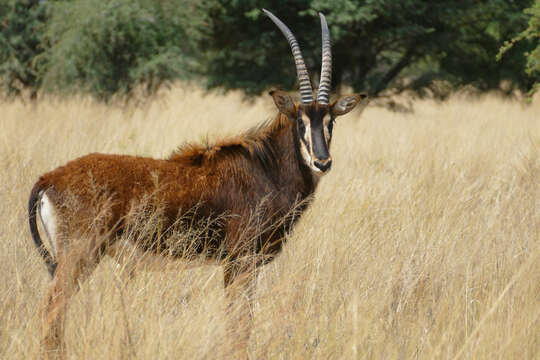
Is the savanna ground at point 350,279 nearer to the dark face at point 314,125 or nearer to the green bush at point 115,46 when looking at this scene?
the dark face at point 314,125

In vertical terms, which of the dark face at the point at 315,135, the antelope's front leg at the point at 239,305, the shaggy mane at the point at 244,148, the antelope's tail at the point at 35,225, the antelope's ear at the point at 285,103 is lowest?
the antelope's front leg at the point at 239,305

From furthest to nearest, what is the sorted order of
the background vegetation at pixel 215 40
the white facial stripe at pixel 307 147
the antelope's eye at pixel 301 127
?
the background vegetation at pixel 215 40 < the antelope's eye at pixel 301 127 < the white facial stripe at pixel 307 147

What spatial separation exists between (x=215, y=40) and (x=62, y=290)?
35.1 ft

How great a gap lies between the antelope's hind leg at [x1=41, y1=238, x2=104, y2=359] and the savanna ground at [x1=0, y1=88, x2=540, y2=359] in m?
0.06

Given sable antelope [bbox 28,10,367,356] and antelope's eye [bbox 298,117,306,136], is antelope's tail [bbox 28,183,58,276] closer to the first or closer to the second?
sable antelope [bbox 28,10,367,356]

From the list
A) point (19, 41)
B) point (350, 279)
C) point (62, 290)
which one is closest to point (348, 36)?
point (19, 41)

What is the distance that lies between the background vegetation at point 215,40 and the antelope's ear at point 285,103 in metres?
6.87

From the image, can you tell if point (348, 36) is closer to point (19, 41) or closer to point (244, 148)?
point (19, 41)

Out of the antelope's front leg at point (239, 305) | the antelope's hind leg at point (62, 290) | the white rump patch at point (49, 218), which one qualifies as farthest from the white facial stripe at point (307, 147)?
the white rump patch at point (49, 218)

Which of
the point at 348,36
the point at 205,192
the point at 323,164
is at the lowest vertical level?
the point at 205,192

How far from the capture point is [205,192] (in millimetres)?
3139

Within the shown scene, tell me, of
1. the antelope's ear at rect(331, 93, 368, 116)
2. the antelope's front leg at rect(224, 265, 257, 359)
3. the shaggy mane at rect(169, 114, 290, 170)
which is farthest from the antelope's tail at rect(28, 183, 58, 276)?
the antelope's ear at rect(331, 93, 368, 116)

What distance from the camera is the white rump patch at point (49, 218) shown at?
2807 mm

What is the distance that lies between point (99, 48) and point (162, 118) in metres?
2.53
